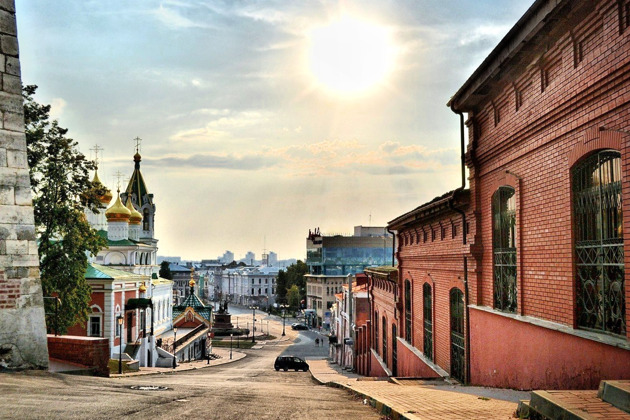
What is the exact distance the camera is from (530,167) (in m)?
9.92

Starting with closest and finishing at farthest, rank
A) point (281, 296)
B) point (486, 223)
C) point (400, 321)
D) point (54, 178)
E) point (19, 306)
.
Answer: point (19, 306), point (486, 223), point (400, 321), point (54, 178), point (281, 296)

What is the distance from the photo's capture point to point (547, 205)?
30.5 ft

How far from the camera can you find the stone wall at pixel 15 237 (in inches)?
373

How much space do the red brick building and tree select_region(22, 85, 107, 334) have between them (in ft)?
53.7

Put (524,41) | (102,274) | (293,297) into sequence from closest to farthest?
(524,41), (102,274), (293,297)

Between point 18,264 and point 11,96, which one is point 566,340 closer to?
point 18,264

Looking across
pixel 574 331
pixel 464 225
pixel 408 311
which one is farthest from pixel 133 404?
pixel 408 311

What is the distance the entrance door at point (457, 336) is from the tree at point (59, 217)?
15891 millimetres

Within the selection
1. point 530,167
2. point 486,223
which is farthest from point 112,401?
point 486,223

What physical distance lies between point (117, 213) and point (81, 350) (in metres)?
40.6

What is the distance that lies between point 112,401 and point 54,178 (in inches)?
761

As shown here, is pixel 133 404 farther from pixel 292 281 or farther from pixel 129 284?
pixel 292 281

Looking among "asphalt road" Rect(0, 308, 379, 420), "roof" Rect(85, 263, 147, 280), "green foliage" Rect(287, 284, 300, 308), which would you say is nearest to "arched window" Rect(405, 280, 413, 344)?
"asphalt road" Rect(0, 308, 379, 420)

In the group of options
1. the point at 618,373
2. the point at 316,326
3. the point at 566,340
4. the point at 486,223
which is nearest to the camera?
the point at 618,373
